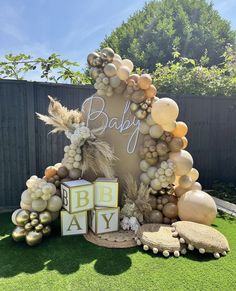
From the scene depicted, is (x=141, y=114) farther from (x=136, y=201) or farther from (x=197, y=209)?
(x=197, y=209)

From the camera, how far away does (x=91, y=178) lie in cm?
276

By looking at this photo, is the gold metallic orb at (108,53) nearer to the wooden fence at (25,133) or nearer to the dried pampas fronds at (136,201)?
the wooden fence at (25,133)

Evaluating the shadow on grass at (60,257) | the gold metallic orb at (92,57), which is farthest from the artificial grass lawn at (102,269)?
the gold metallic orb at (92,57)

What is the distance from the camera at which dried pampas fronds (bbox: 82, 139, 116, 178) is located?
101 inches

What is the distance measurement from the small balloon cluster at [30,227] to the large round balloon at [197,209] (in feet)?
4.55

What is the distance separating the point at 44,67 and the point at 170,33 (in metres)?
9.28

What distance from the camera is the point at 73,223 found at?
2.43 meters

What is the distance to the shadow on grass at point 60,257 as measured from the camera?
1.91m

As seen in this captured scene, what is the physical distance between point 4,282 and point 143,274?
1021 millimetres

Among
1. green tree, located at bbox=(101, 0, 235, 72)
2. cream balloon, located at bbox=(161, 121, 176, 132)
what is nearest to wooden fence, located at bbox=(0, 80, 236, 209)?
cream balloon, located at bbox=(161, 121, 176, 132)

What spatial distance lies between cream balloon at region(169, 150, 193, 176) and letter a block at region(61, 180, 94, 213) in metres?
0.93

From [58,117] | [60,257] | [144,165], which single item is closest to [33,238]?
[60,257]

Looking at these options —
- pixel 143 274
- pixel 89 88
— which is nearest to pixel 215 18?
pixel 89 88

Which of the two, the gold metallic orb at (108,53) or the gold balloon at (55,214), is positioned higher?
the gold metallic orb at (108,53)
